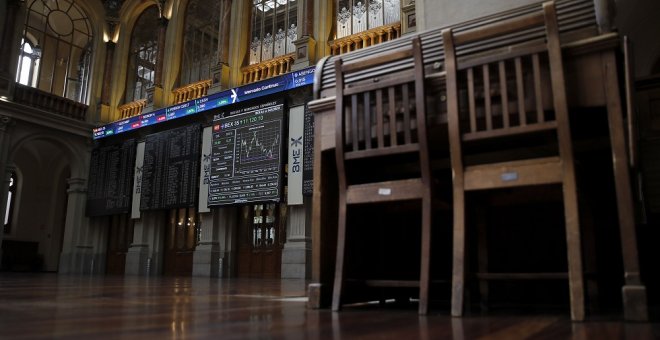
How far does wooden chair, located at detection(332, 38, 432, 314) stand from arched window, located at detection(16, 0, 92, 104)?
9.69 meters

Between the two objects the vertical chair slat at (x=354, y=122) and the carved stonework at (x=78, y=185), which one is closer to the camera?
the vertical chair slat at (x=354, y=122)

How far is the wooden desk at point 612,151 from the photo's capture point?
1200mm

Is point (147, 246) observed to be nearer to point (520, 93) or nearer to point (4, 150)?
point (4, 150)

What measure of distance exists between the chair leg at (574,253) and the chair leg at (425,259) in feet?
1.19

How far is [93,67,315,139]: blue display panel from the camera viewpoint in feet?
21.5

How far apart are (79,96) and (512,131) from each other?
10399 millimetres

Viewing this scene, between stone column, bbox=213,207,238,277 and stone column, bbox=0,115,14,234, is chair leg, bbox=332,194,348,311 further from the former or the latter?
stone column, bbox=0,115,14,234

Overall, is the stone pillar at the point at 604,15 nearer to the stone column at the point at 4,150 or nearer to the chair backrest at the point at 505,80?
the chair backrest at the point at 505,80

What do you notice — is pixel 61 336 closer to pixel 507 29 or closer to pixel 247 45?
pixel 507 29

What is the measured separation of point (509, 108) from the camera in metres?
1.42

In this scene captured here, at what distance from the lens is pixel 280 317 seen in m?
1.34

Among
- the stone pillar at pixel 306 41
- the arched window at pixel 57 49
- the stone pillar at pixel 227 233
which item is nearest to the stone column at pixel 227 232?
the stone pillar at pixel 227 233

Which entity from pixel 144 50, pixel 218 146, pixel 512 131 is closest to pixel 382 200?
pixel 512 131

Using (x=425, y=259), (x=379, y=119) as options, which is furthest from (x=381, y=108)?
(x=425, y=259)
